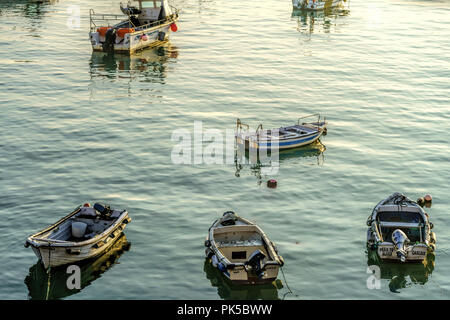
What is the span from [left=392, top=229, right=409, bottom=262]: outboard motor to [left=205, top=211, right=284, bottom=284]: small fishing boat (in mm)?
5589

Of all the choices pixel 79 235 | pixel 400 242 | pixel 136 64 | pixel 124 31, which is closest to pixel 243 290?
pixel 400 242

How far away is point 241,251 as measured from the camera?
27984mm

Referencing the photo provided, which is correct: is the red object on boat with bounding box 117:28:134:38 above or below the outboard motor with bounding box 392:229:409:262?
above

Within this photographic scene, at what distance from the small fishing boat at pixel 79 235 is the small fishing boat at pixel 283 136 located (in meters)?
12.5

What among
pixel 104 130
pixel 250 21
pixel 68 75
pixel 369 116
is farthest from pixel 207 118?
pixel 250 21

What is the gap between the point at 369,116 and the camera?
48500 millimetres

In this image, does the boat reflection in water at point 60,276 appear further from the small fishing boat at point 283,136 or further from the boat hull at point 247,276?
the small fishing boat at point 283,136

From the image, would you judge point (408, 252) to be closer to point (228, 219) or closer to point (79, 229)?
point (228, 219)

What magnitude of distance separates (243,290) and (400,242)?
25.0 feet

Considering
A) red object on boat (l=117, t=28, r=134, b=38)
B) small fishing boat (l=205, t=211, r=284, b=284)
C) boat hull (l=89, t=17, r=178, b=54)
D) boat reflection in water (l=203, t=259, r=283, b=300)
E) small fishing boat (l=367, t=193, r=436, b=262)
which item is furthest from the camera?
boat hull (l=89, t=17, r=178, b=54)

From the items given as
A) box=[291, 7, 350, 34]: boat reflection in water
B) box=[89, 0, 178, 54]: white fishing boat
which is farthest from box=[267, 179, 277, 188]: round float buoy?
box=[291, 7, 350, 34]: boat reflection in water

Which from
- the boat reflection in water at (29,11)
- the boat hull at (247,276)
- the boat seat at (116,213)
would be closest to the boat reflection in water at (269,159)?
the boat seat at (116,213)

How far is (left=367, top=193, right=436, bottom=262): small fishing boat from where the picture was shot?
27734 millimetres

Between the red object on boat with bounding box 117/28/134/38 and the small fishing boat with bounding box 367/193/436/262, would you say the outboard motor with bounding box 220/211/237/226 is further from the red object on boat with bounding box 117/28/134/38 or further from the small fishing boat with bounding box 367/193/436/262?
the red object on boat with bounding box 117/28/134/38
